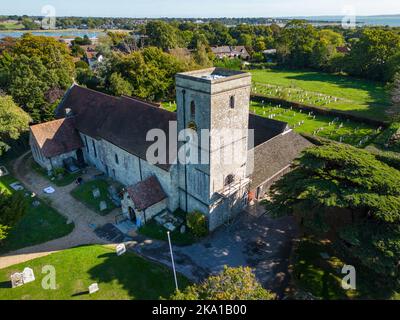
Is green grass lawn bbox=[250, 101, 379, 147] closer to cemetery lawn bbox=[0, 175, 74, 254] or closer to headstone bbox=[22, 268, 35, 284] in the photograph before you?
cemetery lawn bbox=[0, 175, 74, 254]

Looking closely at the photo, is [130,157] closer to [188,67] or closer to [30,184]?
[30,184]

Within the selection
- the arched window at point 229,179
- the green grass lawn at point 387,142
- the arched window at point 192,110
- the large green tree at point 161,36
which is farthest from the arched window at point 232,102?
the large green tree at point 161,36

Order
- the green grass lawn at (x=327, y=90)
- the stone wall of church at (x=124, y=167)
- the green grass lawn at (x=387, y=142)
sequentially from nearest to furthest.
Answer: the stone wall of church at (x=124, y=167), the green grass lawn at (x=387, y=142), the green grass lawn at (x=327, y=90)

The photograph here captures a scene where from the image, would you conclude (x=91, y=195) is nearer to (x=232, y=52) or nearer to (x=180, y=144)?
(x=180, y=144)

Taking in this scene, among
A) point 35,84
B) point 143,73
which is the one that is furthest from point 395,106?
point 35,84

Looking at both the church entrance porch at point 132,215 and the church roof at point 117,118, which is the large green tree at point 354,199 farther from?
the church entrance porch at point 132,215
